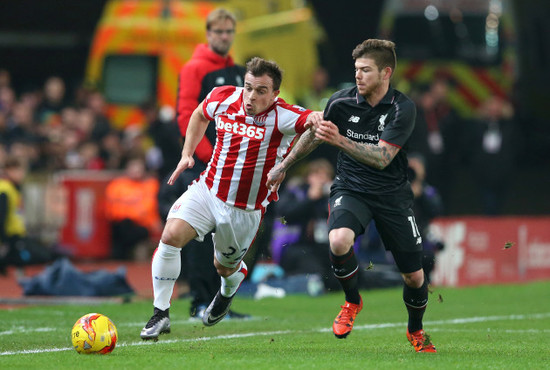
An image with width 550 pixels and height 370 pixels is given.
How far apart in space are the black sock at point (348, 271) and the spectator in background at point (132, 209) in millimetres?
9924

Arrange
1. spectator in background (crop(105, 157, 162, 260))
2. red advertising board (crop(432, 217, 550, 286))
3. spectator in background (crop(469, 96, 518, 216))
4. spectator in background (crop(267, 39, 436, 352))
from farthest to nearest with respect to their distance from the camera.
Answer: spectator in background (crop(469, 96, 518, 216)) → spectator in background (crop(105, 157, 162, 260)) → red advertising board (crop(432, 217, 550, 286)) → spectator in background (crop(267, 39, 436, 352))

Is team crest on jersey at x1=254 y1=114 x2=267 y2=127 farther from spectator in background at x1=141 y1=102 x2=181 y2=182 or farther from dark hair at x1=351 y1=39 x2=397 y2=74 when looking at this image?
spectator in background at x1=141 y1=102 x2=181 y2=182

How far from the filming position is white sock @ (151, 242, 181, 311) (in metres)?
9.21

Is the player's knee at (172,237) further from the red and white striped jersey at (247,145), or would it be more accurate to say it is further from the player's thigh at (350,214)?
the player's thigh at (350,214)

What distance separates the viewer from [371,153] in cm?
855

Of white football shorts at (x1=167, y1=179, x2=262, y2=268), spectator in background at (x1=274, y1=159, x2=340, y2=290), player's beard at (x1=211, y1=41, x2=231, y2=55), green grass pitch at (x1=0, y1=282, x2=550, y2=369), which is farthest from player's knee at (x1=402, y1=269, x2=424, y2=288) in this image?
spectator in background at (x1=274, y1=159, x2=340, y2=290)

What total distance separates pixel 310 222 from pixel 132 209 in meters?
4.33

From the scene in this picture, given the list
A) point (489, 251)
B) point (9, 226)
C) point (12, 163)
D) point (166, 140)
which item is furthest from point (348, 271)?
point (166, 140)

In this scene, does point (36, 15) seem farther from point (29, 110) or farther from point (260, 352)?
point (260, 352)

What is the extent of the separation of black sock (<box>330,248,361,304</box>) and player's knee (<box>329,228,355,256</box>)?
0.08 meters

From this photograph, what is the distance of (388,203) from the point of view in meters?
8.84

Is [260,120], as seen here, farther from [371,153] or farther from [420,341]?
[420,341]

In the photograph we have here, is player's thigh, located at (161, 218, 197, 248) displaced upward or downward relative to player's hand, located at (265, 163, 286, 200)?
downward

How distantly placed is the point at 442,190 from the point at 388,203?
11.8m
